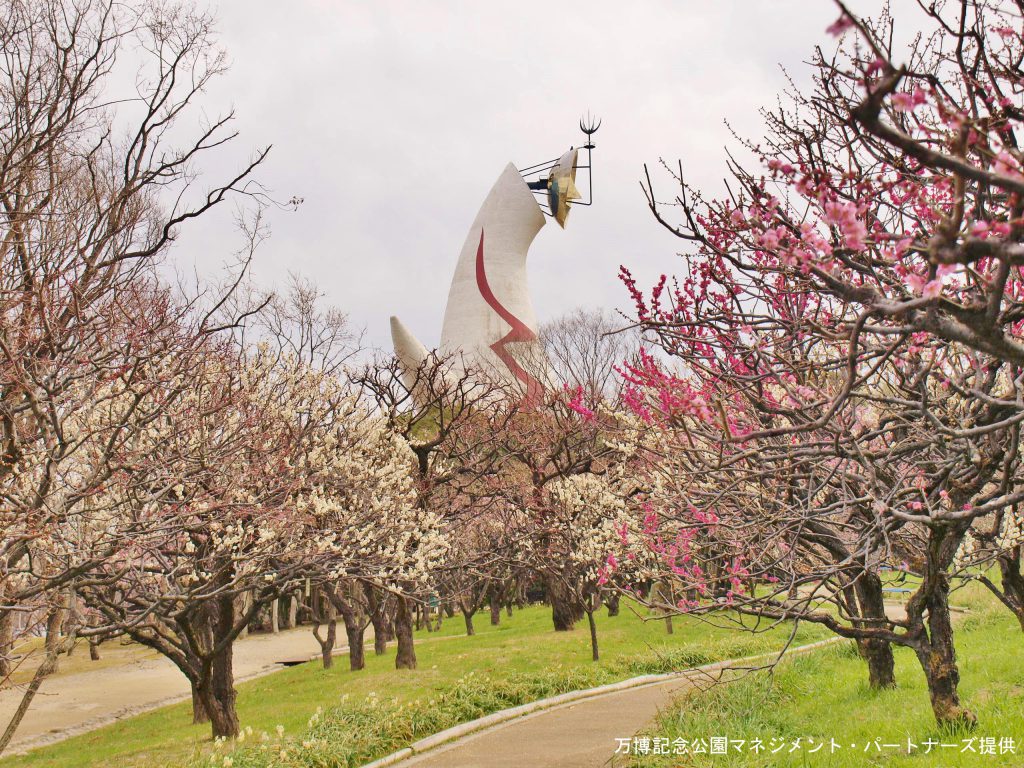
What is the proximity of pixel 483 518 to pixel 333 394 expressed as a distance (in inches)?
343

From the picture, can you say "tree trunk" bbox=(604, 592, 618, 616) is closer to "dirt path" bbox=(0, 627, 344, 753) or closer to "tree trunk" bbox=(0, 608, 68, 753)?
"dirt path" bbox=(0, 627, 344, 753)

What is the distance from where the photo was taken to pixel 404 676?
15.8 meters

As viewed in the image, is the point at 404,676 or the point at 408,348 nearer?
the point at 404,676

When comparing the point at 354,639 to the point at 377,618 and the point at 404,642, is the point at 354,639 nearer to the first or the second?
the point at 404,642

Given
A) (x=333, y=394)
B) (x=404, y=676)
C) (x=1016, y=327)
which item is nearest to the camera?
(x=1016, y=327)

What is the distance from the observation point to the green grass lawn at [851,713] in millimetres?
6359

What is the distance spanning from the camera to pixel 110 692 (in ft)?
75.5

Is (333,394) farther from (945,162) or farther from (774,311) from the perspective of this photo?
(945,162)

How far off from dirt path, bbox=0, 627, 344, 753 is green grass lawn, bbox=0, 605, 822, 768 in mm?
1177

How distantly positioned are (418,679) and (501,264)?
80.3ft

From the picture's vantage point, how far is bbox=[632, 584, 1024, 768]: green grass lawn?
20.9 feet

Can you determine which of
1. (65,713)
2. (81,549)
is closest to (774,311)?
(81,549)

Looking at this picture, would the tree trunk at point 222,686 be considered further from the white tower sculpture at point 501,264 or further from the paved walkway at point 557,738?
the white tower sculpture at point 501,264

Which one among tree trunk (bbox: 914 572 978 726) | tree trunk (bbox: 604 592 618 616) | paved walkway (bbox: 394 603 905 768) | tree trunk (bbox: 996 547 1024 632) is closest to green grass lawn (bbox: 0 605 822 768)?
paved walkway (bbox: 394 603 905 768)
